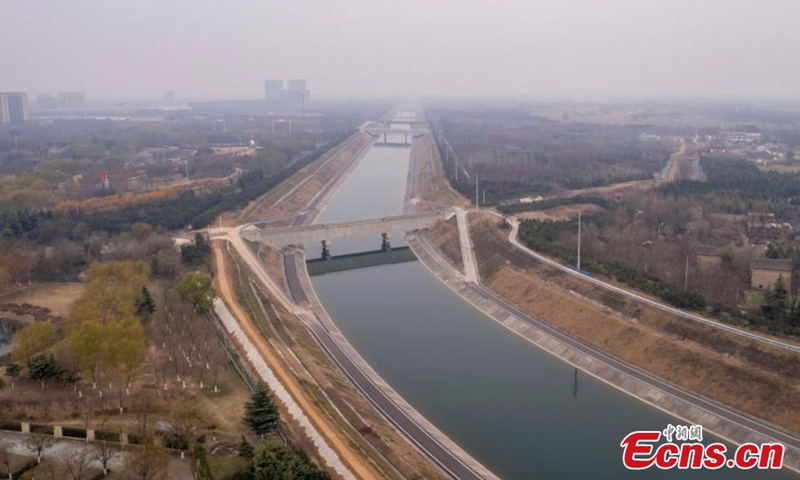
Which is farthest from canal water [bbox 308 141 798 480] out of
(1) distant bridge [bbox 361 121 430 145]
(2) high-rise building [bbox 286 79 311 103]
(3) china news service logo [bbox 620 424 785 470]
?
(2) high-rise building [bbox 286 79 311 103]

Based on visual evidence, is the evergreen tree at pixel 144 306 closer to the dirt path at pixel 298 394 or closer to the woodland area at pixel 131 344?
the woodland area at pixel 131 344

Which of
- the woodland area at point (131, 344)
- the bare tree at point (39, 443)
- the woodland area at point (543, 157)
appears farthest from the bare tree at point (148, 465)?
the woodland area at point (543, 157)

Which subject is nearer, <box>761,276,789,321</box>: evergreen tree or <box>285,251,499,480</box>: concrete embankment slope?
<box>285,251,499,480</box>: concrete embankment slope

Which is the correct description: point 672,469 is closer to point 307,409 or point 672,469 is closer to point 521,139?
point 307,409

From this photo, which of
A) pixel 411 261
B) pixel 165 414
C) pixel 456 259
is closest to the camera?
pixel 165 414

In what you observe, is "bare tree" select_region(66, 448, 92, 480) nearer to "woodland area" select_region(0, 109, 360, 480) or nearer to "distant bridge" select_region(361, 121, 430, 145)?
"woodland area" select_region(0, 109, 360, 480)

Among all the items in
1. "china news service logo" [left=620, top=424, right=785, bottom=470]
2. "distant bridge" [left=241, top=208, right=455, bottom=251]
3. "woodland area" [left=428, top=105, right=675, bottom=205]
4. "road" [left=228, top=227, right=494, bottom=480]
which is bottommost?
"china news service logo" [left=620, top=424, right=785, bottom=470]

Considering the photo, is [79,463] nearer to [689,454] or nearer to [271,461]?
[271,461]

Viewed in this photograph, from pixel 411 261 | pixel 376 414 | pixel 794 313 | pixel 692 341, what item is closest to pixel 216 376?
pixel 376 414
